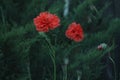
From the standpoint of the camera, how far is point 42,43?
2889 mm

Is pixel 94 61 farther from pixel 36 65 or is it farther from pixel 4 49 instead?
pixel 4 49

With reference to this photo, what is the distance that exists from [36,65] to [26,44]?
1.46 ft

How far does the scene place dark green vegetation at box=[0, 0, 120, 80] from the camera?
2479mm

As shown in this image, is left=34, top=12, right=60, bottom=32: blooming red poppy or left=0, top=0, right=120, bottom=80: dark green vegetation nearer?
left=34, top=12, right=60, bottom=32: blooming red poppy

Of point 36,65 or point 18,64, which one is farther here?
point 36,65

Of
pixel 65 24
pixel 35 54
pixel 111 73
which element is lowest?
pixel 111 73

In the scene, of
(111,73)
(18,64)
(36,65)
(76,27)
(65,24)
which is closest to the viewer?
(76,27)

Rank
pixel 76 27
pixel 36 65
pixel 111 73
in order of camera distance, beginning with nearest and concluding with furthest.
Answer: pixel 76 27 → pixel 36 65 → pixel 111 73

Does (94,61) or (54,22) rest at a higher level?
(54,22)

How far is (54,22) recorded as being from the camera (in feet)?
7.19

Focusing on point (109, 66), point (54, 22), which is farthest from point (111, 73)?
point (54, 22)

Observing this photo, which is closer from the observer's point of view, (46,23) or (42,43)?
(46,23)

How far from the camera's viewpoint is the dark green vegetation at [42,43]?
2.48 metres

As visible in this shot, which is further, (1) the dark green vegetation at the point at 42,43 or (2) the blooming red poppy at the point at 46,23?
(1) the dark green vegetation at the point at 42,43
